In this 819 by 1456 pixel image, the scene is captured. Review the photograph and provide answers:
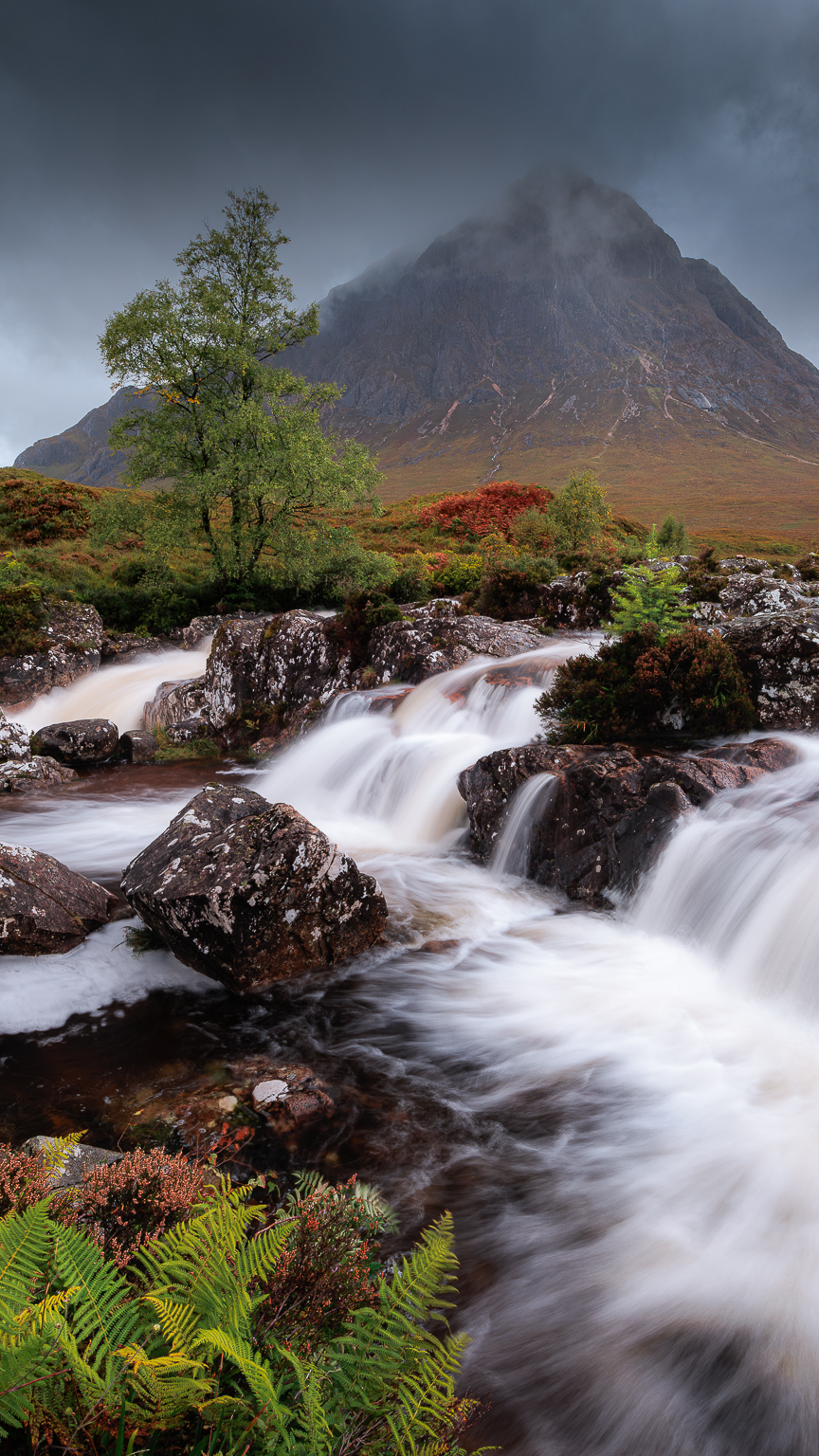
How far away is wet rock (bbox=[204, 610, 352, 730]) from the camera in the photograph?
15953 mm

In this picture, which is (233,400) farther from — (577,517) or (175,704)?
(577,517)

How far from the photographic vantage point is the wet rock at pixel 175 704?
55.7 ft

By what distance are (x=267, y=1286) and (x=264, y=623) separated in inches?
629

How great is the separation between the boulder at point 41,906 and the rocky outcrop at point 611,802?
5.16m

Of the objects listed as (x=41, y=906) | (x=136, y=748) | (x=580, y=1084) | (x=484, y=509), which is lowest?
(x=580, y=1084)

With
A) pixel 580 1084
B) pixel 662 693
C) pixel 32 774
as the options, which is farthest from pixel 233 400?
pixel 580 1084

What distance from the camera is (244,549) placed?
2188 cm

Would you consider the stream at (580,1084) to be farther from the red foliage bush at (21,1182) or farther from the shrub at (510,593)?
the shrub at (510,593)

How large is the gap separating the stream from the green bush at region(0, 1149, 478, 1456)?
1718mm

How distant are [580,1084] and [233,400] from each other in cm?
2088

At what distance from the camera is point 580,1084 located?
534 centimetres

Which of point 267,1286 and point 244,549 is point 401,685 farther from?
point 267,1286

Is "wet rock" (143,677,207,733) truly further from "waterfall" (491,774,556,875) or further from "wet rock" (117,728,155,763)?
"waterfall" (491,774,556,875)

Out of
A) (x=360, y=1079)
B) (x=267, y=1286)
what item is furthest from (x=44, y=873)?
(x=267, y=1286)
